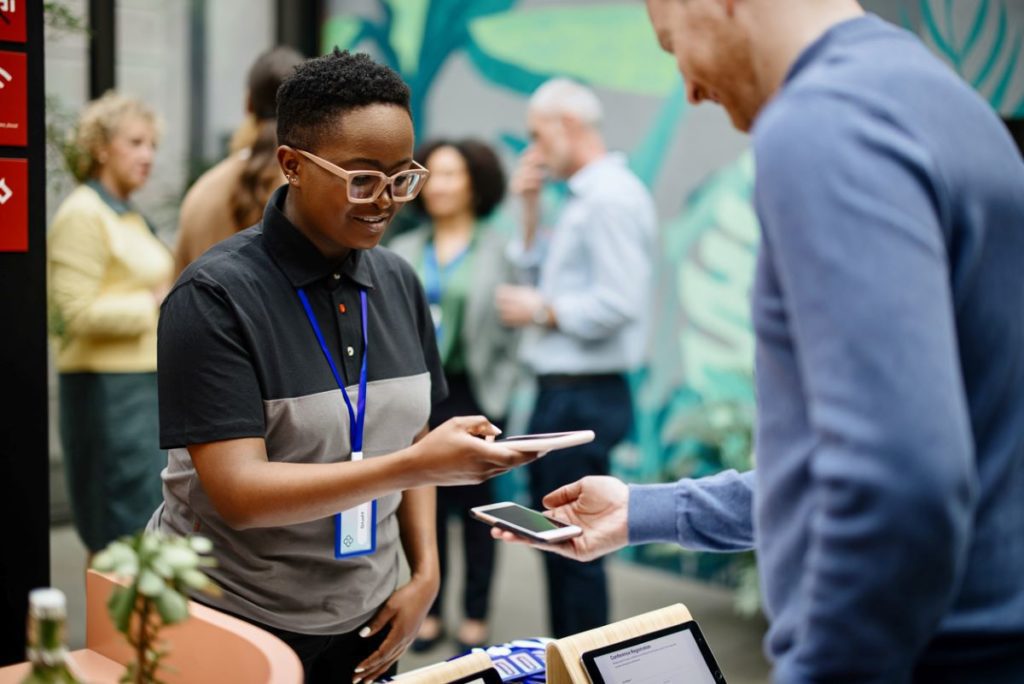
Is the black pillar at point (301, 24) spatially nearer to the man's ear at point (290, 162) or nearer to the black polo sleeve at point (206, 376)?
the man's ear at point (290, 162)

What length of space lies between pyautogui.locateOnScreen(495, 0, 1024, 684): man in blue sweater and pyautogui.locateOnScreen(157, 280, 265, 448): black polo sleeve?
779mm

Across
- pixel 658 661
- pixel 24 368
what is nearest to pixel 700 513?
pixel 658 661

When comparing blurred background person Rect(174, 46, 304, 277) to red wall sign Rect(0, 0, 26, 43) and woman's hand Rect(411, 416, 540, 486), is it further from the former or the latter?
woman's hand Rect(411, 416, 540, 486)

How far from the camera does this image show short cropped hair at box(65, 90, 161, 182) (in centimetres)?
381

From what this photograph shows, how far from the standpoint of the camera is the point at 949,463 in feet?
2.83

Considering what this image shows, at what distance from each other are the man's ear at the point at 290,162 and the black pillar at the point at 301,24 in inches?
182

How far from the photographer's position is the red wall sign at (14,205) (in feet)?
6.29

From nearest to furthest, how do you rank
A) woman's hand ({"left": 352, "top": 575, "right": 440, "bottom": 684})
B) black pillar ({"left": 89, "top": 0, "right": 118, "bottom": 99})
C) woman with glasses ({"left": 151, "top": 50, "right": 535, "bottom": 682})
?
woman with glasses ({"left": 151, "top": 50, "right": 535, "bottom": 682}), woman's hand ({"left": 352, "top": 575, "right": 440, "bottom": 684}), black pillar ({"left": 89, "top": 0, "right": 118, "bottom": 99})

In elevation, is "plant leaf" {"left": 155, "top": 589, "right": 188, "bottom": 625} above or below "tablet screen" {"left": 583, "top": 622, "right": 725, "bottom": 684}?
above

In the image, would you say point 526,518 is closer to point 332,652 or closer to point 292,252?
point 332,652

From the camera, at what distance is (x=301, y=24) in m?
6.20

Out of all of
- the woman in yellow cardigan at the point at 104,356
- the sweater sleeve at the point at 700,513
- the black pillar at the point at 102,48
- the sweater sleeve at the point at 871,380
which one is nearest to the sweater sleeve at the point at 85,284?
the woman in yellow cardigan at the point at 104,356

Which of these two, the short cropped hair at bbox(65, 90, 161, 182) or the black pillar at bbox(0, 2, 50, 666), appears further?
the short cropped hair at bbox(65, 90, 161, 182)

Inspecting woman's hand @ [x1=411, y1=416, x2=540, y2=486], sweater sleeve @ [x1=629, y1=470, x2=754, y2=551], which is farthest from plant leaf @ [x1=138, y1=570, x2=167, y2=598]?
sweater sleeve @ [x1=629, y1=470, x2=754, y2=551]
